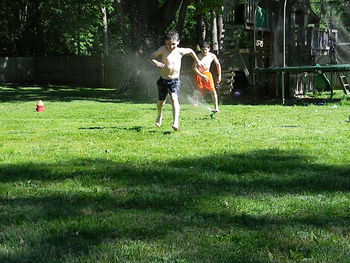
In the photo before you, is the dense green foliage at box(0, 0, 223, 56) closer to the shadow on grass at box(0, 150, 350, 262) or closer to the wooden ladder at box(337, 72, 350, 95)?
the wooden ladder at box(337, 72, 350, 95)

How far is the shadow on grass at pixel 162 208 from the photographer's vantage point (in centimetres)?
356

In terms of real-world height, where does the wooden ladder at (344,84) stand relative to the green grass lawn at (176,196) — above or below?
above

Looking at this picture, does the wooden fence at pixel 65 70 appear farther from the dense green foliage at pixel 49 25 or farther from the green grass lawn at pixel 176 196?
the green grass lawn at pixel 176 196

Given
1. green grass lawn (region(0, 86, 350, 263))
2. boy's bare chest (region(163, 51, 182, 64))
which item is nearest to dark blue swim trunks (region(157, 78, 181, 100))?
boy's bare chest (region(163, 51, 182, 64))

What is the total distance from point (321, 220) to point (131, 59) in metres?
21.0

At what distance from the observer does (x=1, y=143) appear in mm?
8297

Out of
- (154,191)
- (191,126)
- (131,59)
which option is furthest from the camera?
(131,59)

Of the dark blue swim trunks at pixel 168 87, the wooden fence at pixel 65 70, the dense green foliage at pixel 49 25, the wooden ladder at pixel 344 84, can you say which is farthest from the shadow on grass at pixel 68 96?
the dark blue swim trunks at pixel 168 87

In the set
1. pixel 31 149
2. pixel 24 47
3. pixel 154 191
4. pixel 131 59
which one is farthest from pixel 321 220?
pixel 24 47

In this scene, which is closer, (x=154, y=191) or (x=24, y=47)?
(x=154, y=191)

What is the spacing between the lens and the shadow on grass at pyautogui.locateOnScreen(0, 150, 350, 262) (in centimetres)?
356

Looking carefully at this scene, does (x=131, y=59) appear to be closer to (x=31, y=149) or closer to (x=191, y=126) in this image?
(x=191, y=126)

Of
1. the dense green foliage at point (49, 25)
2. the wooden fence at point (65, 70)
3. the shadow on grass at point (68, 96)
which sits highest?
the dense green foliage at point (49, 25)

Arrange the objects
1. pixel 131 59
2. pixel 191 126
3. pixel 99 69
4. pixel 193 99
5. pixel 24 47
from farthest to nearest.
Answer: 1. pixel 24 47
2. pixel 99 69
3. pixel 131 59
4. pixel 193 99
5. pixel 191 126
